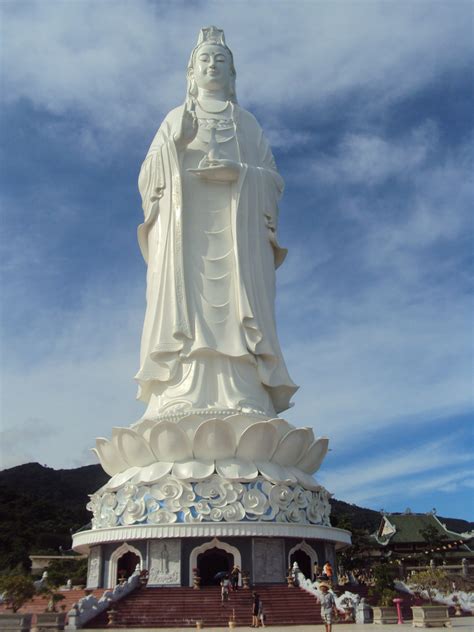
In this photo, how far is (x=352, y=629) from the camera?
9.78m

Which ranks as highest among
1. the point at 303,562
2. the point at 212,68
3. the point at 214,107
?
the point at 212,68

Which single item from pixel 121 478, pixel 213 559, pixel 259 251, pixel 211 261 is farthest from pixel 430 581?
pixel 211 261

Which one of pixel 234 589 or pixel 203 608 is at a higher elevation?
pixel 234 589

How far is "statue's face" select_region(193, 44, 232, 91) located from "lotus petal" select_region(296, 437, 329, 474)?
10325 millimetres

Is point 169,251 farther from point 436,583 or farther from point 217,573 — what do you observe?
point 436,583

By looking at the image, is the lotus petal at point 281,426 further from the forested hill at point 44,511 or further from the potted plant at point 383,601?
the forested hill at point 44,511

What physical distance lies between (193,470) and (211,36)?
42.0 feet

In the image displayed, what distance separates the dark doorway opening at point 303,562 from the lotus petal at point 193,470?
8.30 feet

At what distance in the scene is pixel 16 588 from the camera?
35.2 ft

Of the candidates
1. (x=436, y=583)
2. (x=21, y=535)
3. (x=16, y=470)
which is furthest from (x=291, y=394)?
(x=16, y=470)

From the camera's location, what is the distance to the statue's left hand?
56.1 feet

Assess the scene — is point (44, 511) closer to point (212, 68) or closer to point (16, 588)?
point (212, 68)

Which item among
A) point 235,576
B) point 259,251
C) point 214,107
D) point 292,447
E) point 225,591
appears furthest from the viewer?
point 214,107

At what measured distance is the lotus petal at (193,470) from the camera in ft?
44.1
